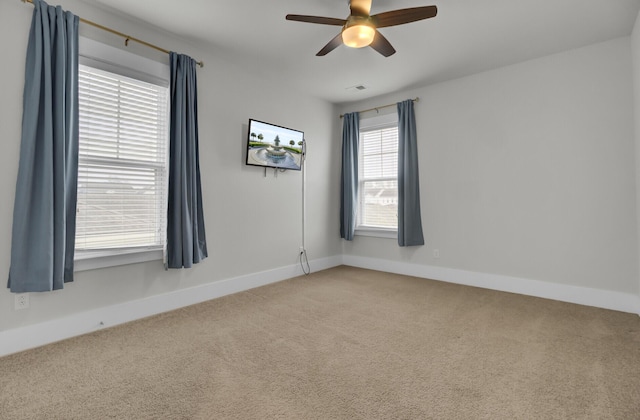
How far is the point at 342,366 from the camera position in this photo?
2016 millimetres

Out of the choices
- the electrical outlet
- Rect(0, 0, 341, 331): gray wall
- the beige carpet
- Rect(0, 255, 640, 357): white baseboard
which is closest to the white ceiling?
Rect(0, 0, 341, 331): gray wall

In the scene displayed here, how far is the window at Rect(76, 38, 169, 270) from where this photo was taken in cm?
255

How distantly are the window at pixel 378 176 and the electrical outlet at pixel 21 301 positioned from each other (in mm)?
3906

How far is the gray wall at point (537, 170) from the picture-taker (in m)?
3.08

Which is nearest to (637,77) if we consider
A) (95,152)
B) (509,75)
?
(509,75)

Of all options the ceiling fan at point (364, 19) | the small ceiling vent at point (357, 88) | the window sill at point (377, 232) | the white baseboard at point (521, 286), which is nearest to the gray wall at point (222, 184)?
the window sill at point (377, 232)

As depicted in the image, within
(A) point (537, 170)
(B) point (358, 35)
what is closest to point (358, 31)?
(B) point (358, 35)

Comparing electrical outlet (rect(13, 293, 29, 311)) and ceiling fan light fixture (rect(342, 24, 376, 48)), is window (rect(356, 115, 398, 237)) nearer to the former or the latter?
ceiling fan light fixture (rect(342, 24, 376, 48))

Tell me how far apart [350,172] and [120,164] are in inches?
124

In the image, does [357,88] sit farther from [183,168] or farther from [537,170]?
[183,168]

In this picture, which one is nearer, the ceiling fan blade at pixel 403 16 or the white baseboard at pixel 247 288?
the ceiling fan blade at pixel 403 16

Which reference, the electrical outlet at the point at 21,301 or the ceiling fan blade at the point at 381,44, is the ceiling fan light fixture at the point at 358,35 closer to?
the ceiling fan blade at the point at 381,44

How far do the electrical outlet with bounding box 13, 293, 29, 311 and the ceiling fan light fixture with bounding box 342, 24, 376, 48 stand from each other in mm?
3054

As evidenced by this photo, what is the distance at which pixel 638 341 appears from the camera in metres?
2.36
